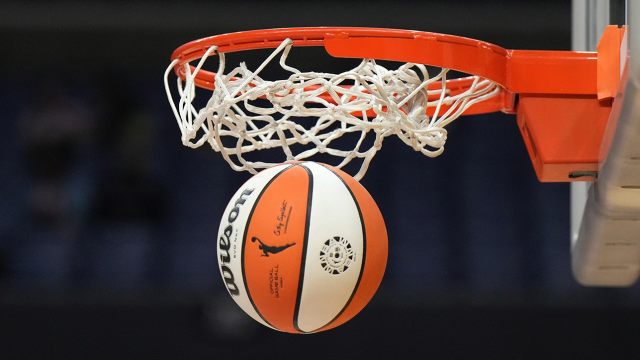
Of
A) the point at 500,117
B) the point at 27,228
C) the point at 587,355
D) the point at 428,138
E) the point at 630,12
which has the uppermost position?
the point at 630,12

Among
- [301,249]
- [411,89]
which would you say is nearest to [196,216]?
[411,89]

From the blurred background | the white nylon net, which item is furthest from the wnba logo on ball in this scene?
the blurred background

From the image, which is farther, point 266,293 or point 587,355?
point 587,355

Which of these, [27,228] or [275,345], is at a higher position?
[27,228]

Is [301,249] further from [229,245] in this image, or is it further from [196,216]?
[196,216]

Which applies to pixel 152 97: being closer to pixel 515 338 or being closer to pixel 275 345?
pixel 275 345

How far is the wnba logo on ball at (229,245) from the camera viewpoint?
1.86 meters

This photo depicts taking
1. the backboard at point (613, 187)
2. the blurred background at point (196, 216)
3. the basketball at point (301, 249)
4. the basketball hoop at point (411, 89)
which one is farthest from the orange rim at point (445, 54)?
the blurred background at point (196, 216)

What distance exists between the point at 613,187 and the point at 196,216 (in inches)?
144

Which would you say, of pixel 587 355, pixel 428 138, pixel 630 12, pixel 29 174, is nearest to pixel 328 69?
pixel 29 174

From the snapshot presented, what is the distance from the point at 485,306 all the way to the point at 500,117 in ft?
6.51

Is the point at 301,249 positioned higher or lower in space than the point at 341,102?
lower

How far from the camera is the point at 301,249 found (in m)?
1.79

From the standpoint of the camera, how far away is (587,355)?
163 inches
